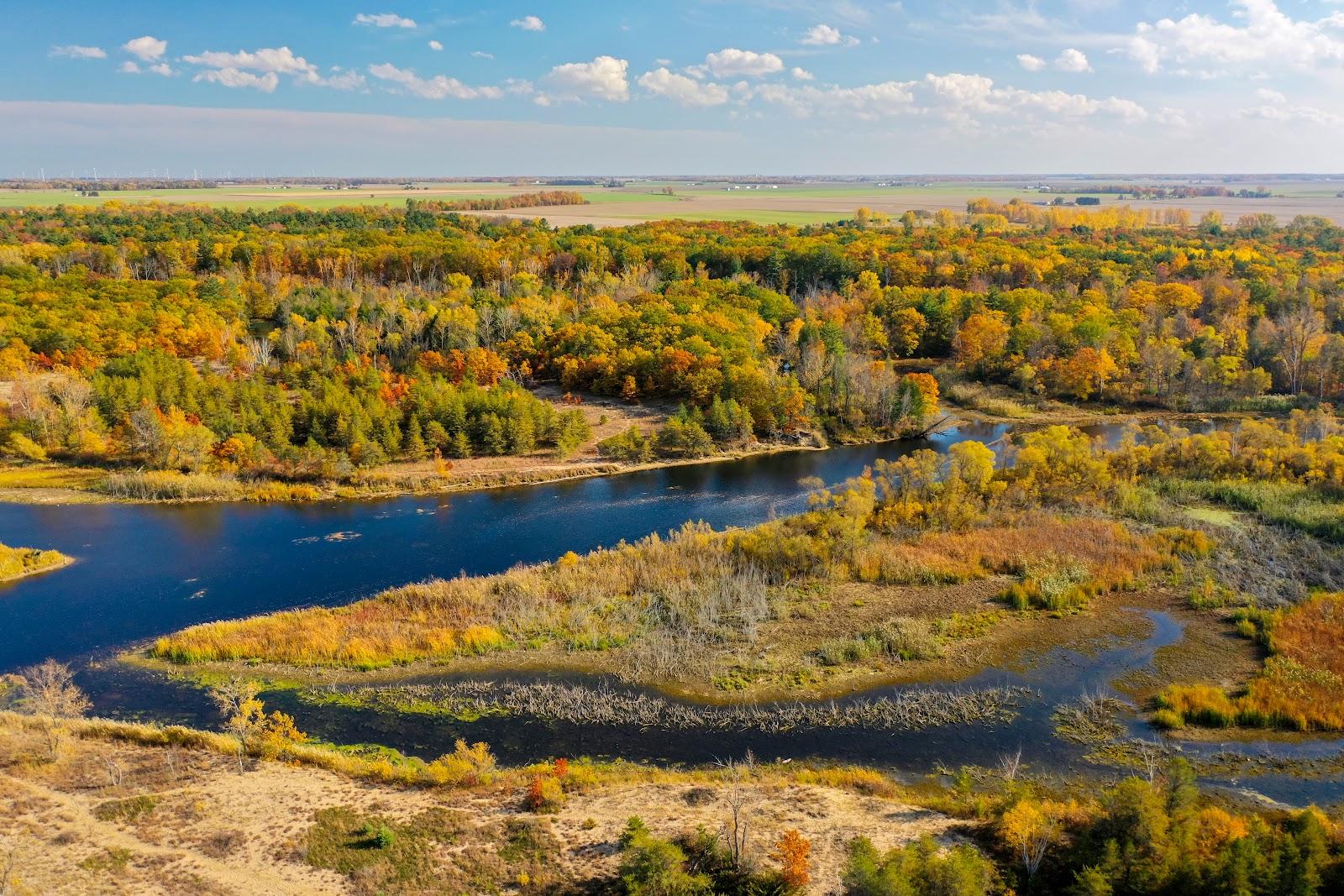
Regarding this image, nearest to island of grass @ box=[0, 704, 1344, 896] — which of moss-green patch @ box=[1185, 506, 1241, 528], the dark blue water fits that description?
the dark blue water

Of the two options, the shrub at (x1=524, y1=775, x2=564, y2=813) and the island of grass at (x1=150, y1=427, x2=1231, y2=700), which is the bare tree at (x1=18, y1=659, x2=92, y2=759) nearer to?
the island of grass at (x1=150, y1=427, x2=1231, y2=700)

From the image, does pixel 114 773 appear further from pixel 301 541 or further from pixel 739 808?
pixel 301 541

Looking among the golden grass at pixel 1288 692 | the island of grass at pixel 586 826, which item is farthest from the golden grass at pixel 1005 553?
the island of grass at pixel 586 826

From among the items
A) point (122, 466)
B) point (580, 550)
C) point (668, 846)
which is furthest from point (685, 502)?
point (122, 466)

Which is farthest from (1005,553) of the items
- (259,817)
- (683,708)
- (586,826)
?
(259,817)

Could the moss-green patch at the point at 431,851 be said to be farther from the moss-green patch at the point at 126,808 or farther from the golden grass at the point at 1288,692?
the golden grass at the point at 1288,692

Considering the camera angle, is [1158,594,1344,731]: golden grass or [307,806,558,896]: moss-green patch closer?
[307,806,558,896]: moss-green patch
